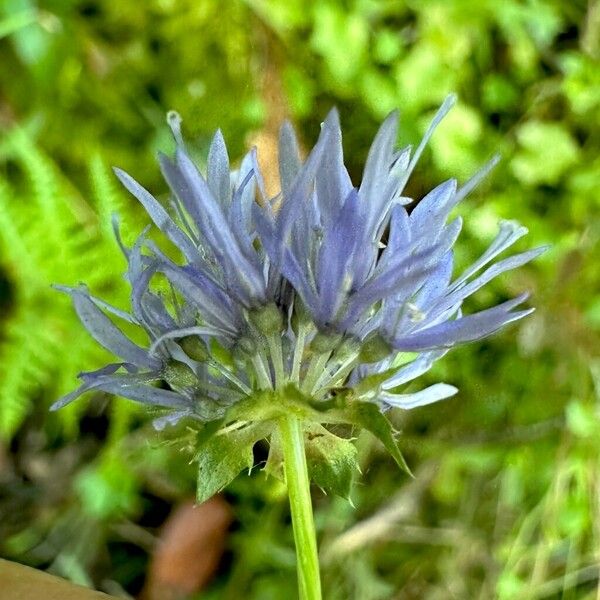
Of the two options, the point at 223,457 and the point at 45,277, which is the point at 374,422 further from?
the point at 45,277

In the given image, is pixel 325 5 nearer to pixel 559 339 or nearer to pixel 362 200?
pixel 559 339

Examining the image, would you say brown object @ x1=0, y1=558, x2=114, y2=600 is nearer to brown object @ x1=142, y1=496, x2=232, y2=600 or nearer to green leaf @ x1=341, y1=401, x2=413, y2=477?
green leaf @ x1=341, y1=401, x2=413, y2=477

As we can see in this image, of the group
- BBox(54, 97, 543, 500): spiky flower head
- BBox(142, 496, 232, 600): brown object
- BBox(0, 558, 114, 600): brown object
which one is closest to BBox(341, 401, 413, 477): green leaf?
BBox(54, 97, 543, 500): spiky flower head

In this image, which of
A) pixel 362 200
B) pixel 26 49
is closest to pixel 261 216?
pixel 362 200

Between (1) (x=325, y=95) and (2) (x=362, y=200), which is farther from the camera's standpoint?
(1) (x=325, y=95)

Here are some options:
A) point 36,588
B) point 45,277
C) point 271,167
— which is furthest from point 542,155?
point 36,588

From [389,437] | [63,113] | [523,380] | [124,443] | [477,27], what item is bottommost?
[389,437]

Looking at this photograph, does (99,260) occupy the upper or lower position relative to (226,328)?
upper
